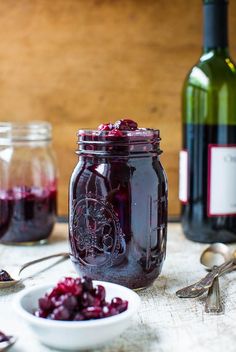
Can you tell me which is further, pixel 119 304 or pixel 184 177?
pixel 184 177

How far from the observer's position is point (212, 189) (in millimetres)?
Result: 1169

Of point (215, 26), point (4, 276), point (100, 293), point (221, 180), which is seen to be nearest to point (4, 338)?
point (100, 293)

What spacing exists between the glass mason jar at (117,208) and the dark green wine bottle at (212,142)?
0.28 meters

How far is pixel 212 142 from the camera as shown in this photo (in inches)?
45.8

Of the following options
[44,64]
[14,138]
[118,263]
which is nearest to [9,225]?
[14,138]

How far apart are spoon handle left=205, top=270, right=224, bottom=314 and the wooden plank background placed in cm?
62

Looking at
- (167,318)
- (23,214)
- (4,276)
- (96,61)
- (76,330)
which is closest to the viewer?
(76,330)

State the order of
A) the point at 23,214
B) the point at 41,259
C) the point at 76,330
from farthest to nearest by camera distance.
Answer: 1. the point at 23,214
2. the point at 41,259
3. the point at 76,330

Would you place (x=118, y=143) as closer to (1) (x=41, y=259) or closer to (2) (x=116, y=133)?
(2) (x=116, y=133)

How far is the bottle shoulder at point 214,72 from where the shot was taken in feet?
3.84

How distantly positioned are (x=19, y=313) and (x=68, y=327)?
7cm

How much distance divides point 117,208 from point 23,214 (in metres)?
0.32

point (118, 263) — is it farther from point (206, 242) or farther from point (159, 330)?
point (206, 242)

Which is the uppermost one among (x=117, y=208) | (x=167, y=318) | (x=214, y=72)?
(x=214, y=72)
